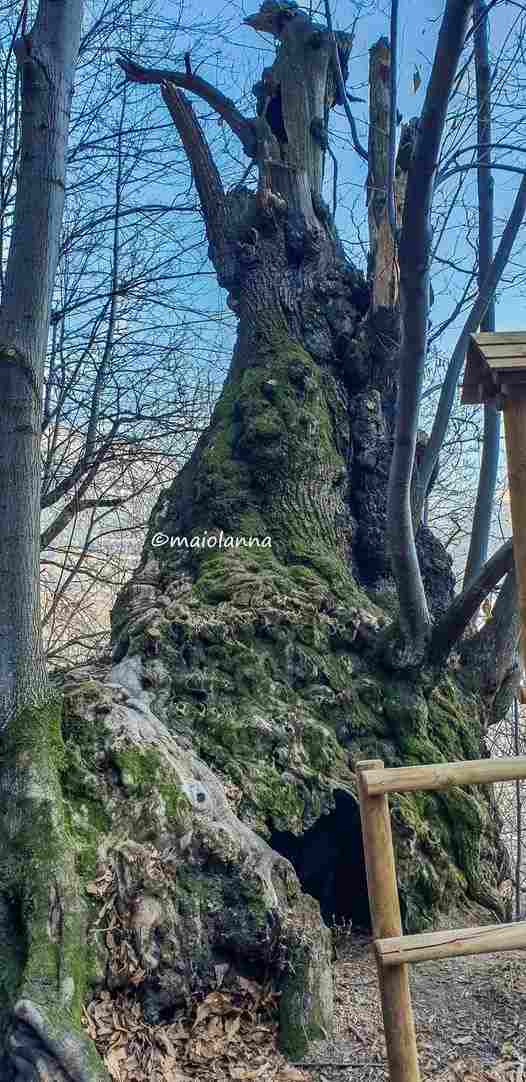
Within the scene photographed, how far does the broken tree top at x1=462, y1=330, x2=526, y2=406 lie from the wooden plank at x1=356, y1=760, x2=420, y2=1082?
160 centimetres

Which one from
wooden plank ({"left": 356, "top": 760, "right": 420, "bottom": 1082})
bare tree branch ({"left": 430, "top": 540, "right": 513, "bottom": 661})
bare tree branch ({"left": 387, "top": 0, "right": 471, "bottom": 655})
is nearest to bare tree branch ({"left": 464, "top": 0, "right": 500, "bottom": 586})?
bare tree branch ({"left": 430, "top": 540, "right": 513, "bottom": 661})

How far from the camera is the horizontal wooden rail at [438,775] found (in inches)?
101

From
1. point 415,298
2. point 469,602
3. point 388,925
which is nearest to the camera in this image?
point 388,925

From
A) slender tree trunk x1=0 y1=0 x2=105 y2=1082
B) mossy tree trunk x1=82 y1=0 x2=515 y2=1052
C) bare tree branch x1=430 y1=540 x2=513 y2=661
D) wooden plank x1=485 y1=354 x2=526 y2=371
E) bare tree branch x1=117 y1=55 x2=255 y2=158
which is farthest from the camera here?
bare tree branch x1=117 y1=55 x2=255 y2=158

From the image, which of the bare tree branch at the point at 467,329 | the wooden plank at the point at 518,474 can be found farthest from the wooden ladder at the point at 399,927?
the bare tree branch at the point at 467,329

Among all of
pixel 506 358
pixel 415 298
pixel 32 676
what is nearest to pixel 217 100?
pixel 415 298

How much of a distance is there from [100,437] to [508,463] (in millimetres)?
4544

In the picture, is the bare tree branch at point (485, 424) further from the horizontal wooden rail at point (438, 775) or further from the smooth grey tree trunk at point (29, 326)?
the smooth grey tree trunk at point (29, 326)

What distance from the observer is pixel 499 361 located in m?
3.07

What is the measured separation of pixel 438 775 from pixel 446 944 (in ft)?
1.68

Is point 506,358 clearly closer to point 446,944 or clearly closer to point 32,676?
point 446,944

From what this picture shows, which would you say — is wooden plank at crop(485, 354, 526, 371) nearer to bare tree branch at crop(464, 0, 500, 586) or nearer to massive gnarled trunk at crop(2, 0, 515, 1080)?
massive gnarled trunk at crop(2, 0, 515, 1080)

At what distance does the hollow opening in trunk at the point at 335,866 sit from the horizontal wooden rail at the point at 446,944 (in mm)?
1529

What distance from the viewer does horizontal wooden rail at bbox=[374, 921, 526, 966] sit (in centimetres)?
241
